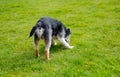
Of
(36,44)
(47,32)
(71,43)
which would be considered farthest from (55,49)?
(47,32)

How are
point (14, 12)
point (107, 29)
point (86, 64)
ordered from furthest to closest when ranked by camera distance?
point (14, 12)
point (107, 29)
point (86, 64)

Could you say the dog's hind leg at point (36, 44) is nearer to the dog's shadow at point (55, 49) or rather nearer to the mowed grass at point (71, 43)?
the mowed grass at point (71, 43)

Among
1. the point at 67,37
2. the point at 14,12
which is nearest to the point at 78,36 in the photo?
the point at 67,37

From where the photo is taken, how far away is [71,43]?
27.6 feet

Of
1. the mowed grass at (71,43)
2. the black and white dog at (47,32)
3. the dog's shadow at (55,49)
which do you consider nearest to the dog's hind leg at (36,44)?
the black and white dog at (47,32)

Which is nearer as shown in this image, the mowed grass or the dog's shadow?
the mowed grass

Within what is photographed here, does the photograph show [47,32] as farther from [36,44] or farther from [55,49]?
[55,49]

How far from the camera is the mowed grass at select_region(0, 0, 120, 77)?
6504 mm

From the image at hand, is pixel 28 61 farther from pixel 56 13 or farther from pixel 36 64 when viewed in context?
pixel 56 13

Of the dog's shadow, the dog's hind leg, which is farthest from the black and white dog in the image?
the dog's shadow

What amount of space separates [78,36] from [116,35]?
130 cm

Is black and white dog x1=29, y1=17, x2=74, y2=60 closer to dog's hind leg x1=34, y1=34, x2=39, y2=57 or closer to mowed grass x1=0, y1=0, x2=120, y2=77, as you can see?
dog's hind leg x1=34, y1=34, x2=39, y2=57

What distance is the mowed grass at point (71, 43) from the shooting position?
650cm

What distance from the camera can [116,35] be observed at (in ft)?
29.0
